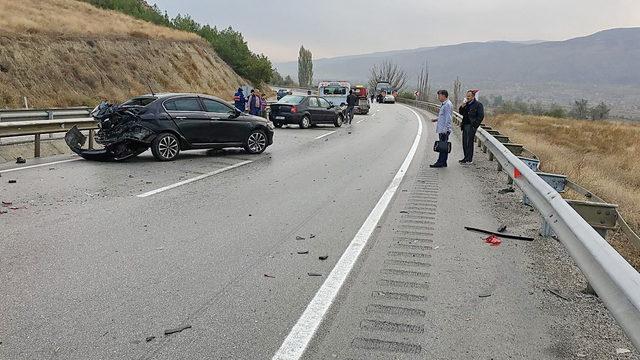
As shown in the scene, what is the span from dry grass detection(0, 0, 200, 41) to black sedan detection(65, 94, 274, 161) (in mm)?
26361

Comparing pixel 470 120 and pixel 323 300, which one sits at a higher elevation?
pixel 470 120

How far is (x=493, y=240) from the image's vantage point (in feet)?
20.6

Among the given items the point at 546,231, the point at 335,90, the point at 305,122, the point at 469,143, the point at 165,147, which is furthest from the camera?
the point at 335,90

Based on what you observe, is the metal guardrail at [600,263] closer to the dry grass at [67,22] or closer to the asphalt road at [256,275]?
the asphalt road at [256,275]

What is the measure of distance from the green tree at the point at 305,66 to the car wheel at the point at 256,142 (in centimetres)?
12709

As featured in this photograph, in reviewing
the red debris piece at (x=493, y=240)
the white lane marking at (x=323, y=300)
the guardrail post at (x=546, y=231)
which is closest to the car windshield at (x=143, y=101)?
the white lane marking at (x=323, y=300)

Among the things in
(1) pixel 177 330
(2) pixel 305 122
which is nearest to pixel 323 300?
(1) pixel 177 330

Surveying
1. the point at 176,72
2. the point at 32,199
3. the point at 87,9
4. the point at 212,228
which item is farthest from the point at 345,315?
the point at 87,9

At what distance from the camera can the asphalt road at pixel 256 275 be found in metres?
3.62

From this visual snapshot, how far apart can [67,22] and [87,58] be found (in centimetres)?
553

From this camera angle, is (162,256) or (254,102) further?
(254,102)

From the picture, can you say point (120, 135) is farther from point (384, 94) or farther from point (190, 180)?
point (384, 94)

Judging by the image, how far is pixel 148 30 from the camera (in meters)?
48.1

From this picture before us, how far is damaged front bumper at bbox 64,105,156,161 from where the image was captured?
11.4 meters
